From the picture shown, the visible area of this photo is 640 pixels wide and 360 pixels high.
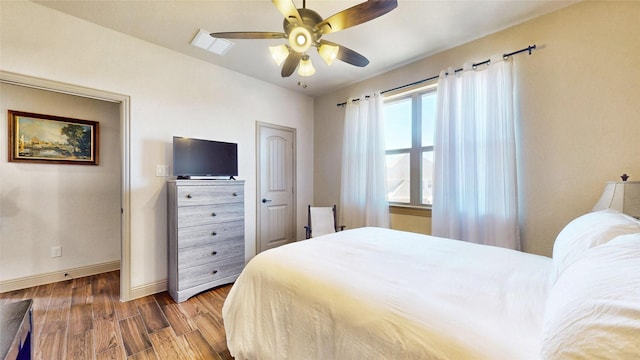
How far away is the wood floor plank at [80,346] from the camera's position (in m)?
1.69

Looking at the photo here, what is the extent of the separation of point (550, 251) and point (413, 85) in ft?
7.10

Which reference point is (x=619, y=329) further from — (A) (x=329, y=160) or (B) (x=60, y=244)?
(B) (x=60, y=244)

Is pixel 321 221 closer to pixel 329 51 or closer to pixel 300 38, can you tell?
pixel 329 51

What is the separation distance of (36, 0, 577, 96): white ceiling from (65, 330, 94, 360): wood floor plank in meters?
2.67

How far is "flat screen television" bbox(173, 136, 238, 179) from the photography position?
2660 mm

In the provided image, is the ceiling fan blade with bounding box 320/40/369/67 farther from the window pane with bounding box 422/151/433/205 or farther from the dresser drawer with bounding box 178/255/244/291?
the dresser drawer with bounding box 178/255/244/291

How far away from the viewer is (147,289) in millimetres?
2609

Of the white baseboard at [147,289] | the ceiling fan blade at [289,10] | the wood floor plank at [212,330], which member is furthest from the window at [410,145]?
the white baseboard at [147,289]

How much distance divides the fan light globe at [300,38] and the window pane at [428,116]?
1896 mm

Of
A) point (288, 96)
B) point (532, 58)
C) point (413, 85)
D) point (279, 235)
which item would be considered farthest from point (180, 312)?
point (532, 58)

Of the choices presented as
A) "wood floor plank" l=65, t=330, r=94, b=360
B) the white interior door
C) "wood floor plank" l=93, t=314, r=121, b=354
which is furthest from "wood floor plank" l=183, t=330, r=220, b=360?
the white interior door

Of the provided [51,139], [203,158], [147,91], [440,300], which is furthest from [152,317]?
[51,139]

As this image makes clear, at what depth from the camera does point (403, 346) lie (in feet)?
2.75

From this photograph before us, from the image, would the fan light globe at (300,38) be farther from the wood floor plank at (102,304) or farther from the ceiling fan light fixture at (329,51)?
the wood floor plank at (102,304)
